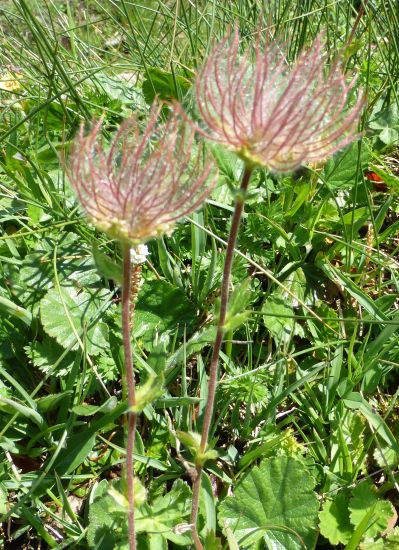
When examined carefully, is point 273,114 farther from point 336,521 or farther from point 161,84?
point 161,84

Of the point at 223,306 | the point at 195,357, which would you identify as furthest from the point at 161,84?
the point at 223,306

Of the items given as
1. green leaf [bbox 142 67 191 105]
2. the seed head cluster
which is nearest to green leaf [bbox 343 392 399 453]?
the seed head cluster

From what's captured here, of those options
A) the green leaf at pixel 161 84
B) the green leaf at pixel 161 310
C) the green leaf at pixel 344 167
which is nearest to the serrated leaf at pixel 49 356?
the green leaf at pixel 161 310

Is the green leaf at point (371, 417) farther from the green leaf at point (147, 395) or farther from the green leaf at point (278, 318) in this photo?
the green leaf at point (147, 395)

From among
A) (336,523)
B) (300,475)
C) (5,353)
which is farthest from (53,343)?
(336,523)

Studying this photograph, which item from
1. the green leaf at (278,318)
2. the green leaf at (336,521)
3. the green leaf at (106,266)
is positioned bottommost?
the green leaf at (336,521)

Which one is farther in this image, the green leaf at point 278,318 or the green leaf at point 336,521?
the green leaf at point 278,318

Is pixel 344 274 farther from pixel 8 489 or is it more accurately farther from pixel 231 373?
pixel 8 489

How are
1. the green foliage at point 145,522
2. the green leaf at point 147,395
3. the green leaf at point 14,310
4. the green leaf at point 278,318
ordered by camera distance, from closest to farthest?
the green leaf at point 147,395
the green foliage at point 145,522
the green leaf at point 14,310
the green leaf at point 278,318
